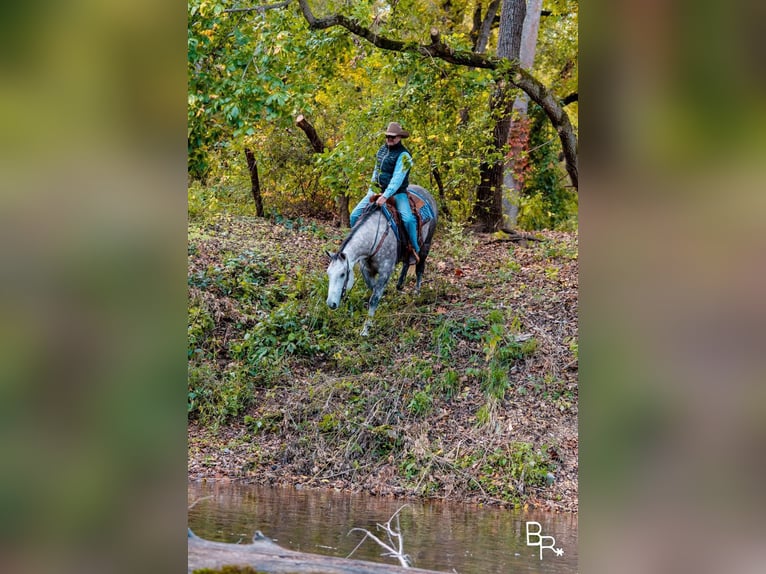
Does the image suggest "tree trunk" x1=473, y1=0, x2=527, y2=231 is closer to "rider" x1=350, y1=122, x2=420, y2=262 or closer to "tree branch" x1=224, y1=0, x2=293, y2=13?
"rider" x1=350, y1=122, x2=420, y2=262

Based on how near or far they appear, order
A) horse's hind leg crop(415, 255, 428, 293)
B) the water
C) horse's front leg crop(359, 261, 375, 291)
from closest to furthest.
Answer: the water → horse's front leg crop(359, 261, 375, 291) → horse's hind leg crop(415, 255, 428, 293)

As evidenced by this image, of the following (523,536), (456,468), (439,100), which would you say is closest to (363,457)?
(456,468)

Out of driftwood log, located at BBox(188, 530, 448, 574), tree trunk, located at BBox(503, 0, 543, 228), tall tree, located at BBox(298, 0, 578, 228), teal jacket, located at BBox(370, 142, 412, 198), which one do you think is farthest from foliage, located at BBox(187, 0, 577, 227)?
driftwood log, located at BBox(188, 530, 448, 574)

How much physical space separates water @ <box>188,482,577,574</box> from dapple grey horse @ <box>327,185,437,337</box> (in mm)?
2290

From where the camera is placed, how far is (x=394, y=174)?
8.96m

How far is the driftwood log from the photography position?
1.86 meters

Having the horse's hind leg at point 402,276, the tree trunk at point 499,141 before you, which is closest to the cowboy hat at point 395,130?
the horse's hind leg at point 402,276

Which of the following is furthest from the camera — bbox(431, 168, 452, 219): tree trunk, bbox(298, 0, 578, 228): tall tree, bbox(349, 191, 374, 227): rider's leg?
bbox(431, 168, 452, 219): tree trunk

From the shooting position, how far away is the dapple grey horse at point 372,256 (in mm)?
8734

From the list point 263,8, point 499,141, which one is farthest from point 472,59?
point 499,141

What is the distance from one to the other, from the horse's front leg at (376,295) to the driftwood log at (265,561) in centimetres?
739

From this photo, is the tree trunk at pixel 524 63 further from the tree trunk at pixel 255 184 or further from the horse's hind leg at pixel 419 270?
the tree trunk at pixel 255 184
